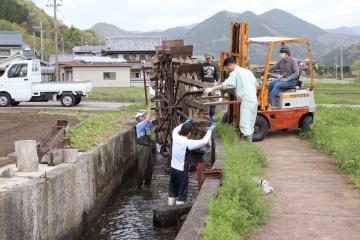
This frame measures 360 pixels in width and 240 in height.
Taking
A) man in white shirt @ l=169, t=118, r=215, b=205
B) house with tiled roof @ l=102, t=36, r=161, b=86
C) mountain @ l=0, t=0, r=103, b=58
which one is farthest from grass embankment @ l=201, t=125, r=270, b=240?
mountain @ l=0, t=0, r=103, b=58

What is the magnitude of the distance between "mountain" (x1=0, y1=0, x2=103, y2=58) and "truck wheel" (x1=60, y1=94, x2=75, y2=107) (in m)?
69.8

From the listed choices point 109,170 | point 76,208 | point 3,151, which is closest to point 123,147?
point 109,170

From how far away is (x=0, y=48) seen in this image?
68.9 meters

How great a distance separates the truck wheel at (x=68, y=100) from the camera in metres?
25.2

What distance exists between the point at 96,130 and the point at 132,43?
58.4 metres

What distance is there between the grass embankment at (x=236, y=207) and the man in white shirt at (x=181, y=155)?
73cm

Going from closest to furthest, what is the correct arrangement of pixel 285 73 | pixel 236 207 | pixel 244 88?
pixel 236 207, pixel 244 88, pixel 285 73

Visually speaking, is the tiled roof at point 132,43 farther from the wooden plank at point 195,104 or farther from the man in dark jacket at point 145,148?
the wooden plank at point 195,104

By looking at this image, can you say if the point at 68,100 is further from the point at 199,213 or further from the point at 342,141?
the point at 199,213

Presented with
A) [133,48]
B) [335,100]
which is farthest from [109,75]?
[335,100]

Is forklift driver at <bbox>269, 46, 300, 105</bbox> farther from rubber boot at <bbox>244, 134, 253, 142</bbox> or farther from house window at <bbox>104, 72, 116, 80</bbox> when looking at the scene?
house window at <bbox>104, 72, 116, 80</bbox>

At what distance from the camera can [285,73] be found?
42.9 ft

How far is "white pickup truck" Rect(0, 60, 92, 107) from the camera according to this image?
80.2 ft

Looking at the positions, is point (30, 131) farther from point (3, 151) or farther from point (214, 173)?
point (214, 173)
